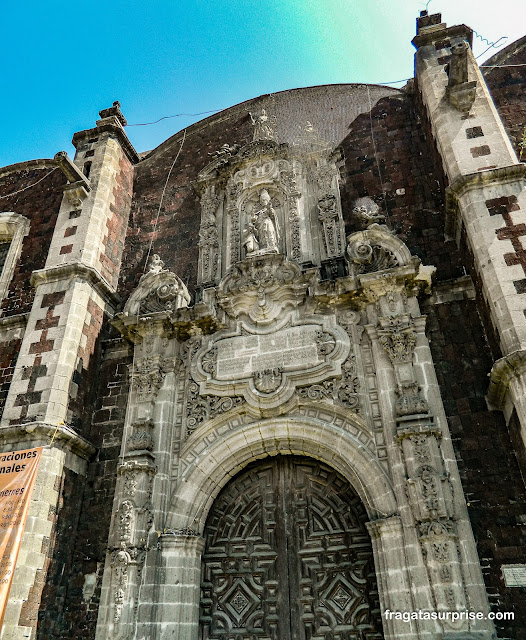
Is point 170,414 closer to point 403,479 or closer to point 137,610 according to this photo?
point 137,610

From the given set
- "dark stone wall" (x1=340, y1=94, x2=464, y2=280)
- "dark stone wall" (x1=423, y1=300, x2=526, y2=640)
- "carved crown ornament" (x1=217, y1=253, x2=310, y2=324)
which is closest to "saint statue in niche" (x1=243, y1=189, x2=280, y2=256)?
"carved crown ornament" (x1=217, y1=253, x2=310, y2=324)

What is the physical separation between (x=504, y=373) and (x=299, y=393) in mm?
2668

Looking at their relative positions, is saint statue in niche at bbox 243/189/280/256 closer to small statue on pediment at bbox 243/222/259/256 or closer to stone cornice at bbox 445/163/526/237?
small statue on pediment at bbox 243/222/259/256

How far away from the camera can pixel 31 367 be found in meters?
8.52

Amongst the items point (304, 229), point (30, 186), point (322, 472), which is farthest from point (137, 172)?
point (322, 472)

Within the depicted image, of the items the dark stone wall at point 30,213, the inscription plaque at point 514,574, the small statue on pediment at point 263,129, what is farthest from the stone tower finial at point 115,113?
the inscription plaque at point 514,574

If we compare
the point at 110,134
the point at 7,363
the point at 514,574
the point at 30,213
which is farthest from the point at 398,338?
the point at 30,213

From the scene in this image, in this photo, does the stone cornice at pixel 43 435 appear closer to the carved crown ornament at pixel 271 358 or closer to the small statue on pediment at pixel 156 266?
the carved crown ornament at pixel 271 358

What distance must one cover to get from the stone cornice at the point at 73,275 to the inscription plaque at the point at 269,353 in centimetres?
287

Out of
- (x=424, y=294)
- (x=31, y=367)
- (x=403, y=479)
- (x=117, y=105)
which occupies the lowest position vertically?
(x=403, y=479)

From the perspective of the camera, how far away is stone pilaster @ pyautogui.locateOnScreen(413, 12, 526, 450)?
6824mm

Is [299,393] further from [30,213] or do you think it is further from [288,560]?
[30,213]

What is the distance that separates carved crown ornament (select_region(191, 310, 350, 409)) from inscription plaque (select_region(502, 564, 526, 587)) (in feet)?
9.89

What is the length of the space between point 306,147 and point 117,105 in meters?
4.74
